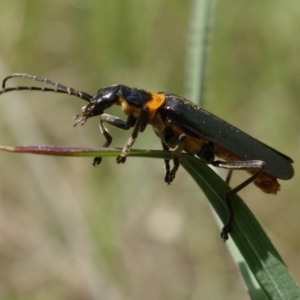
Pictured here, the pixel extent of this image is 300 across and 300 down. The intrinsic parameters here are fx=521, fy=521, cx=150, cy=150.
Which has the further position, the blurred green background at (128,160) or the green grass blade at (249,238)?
the blurred green background at (128,160)

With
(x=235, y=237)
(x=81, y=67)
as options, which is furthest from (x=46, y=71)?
(x=235, y=237)

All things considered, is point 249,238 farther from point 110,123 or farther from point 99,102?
point 99,102

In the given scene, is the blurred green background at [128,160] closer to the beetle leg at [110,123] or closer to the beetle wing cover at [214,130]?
the beetle leg at [110,123]

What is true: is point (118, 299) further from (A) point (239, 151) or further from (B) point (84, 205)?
(A) point (239, 151)

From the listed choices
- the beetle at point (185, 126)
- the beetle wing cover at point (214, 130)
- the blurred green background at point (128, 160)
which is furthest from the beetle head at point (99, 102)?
the blurred green background at point (128, 160)

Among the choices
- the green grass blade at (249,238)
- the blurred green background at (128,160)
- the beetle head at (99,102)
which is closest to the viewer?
the green grass blade at (249,238)

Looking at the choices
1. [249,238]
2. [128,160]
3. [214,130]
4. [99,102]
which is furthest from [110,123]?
[128,160]

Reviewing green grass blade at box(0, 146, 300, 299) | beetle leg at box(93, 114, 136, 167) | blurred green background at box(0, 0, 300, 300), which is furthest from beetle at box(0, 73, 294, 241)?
blurred green background at box(0, 0, 300, 300)
